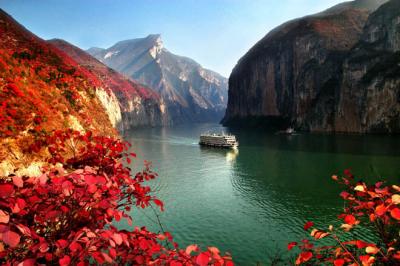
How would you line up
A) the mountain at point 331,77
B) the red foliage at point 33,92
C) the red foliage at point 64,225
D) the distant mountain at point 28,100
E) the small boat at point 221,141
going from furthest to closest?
the mountain at point 331,77, the small boat at point 221,141, the red foliage at point 33,92, the distant mountain at point 28,100, the red foliage at point 64,225

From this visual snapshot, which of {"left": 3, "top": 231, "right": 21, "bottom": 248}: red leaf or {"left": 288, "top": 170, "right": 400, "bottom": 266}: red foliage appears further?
{"left": 288, "top": 170, "right": 400, "bottom": 266}: red foliage

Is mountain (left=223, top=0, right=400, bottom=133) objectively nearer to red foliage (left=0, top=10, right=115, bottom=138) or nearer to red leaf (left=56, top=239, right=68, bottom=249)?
red foliage (left=0, top=10, right=115, bottom=138)

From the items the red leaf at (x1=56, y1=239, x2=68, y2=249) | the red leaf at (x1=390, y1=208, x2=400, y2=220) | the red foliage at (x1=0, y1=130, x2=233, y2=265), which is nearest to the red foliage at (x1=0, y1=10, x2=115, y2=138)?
the red foliage at (x1=0, y1=130, x2=233, y2=265)

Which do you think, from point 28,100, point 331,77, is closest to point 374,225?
point 28,100

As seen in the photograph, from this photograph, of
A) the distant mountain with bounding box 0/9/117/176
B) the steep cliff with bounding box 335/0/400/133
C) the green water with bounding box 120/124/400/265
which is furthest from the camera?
the steep cliff with bounding box 335/0/400/133

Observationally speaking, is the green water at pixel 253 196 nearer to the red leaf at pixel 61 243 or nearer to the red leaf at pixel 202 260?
the red leaf at pixel 202 260

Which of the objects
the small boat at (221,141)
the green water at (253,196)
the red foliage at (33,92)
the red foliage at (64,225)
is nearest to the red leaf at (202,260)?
the red foliage at (64,225)
